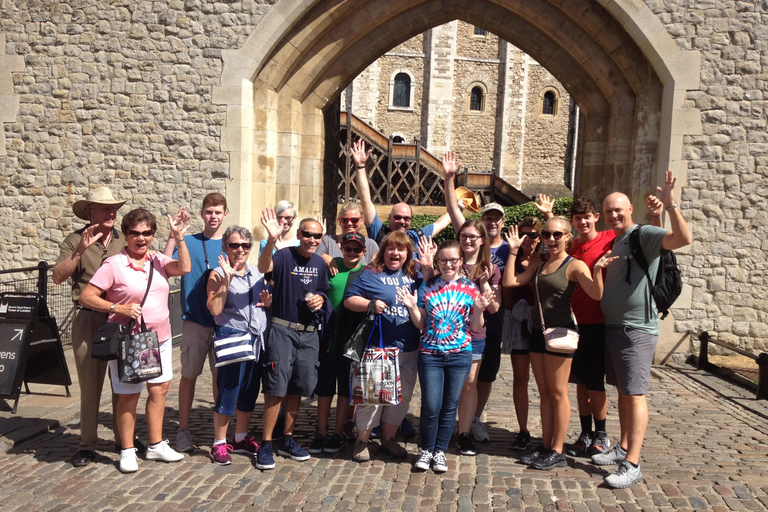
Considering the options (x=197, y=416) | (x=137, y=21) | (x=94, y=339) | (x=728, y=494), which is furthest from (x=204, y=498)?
(x=137, y=21)

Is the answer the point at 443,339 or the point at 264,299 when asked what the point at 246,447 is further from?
the point at 443,339

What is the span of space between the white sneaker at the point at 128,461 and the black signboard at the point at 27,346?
4.63ft

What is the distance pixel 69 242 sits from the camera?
4496 millimetres

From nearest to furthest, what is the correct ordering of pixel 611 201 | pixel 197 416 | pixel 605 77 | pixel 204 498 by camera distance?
Result: 1. pixel 204 498
2. pixel 611 201
3. pixel 197 416
4. pixel 605 77

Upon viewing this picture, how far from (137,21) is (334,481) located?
6.46m

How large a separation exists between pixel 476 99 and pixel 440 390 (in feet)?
111

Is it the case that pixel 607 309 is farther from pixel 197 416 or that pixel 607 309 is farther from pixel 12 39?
pixel 12 39

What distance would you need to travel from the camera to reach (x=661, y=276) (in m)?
4.29

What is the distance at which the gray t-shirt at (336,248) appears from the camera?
5031 mm

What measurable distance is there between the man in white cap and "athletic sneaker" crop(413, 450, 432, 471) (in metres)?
2.05

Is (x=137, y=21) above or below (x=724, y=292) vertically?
above

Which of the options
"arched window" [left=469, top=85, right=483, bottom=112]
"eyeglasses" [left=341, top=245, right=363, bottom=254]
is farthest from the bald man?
"arched window" [left=469, top=85, right=483, bottom=112]

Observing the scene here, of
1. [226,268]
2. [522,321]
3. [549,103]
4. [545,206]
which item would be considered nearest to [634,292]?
[522,321]

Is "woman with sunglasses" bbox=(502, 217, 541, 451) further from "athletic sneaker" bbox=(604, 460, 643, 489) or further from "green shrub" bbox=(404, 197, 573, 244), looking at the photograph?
"green shrub" bbox=(404, 197, 573, 244)
